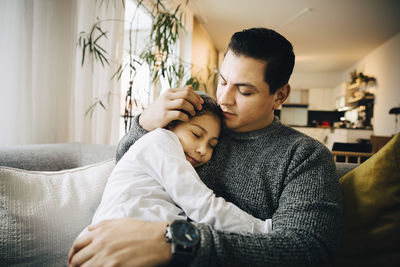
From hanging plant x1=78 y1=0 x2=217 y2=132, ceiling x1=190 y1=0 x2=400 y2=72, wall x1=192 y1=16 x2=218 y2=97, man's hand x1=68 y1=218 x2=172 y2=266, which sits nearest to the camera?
man's hand x1=68 y1=218 x2=172 y2=266

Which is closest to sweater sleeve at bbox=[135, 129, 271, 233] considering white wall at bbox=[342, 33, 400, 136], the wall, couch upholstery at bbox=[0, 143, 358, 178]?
couch upholstery at bbox=[0, 143, 358, 178]

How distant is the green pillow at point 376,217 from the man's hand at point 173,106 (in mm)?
674

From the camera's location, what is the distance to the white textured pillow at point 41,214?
2.81 ft

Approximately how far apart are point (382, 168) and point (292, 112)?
990 cm

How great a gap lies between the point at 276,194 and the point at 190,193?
35 cm

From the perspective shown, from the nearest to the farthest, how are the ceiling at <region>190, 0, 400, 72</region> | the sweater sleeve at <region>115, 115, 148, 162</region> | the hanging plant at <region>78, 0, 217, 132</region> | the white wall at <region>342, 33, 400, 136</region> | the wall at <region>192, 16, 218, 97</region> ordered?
the sweater sleeve at <region>115, 115, 148, 162</region>, the hanging plant at <region>78, 0, 217, 132</region>, the ceiling at <region>190, 0, 400, 72</region>, the wall at <region>192, 16, 218, 97</region>, the white wall at <region>342, 33, 400, 136</region>

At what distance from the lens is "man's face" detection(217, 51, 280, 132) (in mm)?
1066

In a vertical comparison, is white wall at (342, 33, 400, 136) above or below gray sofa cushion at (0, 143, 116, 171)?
above

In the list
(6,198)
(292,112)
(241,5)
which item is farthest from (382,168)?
(292,112)

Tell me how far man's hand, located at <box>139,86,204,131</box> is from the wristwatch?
51cm

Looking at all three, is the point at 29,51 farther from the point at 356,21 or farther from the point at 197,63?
the point at 356,21

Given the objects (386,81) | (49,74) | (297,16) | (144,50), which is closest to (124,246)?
(49,74)

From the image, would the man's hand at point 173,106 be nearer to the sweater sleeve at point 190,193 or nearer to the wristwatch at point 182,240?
the sweater sleeve at point 190,193

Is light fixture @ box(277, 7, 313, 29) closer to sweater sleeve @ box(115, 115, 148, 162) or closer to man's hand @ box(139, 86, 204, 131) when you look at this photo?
man's hand @ box(139, 86, 204, 131)
